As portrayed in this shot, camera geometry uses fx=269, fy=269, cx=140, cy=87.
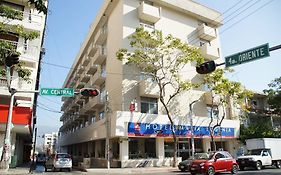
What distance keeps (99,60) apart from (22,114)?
16.1 metres

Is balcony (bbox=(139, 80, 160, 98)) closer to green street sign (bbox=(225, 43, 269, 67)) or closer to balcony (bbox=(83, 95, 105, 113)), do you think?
balcony (bbox=(83, 95, 105, 113))

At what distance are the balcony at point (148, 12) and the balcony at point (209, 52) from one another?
7992mm

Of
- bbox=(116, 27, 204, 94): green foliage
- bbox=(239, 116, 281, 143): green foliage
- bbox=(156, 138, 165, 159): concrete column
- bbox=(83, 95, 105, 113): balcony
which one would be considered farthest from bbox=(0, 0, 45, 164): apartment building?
bbox=(239, 116, 281, 143): green foliage

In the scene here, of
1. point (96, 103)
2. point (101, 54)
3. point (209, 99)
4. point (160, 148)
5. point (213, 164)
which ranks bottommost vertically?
point (213, 164)

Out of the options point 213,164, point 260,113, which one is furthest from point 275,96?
point 213,164

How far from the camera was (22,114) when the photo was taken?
22.9 meters

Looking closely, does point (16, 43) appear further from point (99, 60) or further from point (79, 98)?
point (79, 98)

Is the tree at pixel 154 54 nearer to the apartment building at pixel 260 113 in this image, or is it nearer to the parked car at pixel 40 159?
the apartment building at pixel 260 113

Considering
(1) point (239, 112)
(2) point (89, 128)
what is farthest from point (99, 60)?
(1) point (239, 112)

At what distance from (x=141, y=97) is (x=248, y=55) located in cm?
1866

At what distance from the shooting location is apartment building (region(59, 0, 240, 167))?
27297mm

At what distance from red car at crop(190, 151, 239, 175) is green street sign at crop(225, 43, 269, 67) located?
7.71m

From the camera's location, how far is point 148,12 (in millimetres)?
31672

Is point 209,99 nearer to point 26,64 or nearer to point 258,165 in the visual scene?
point 258,165
